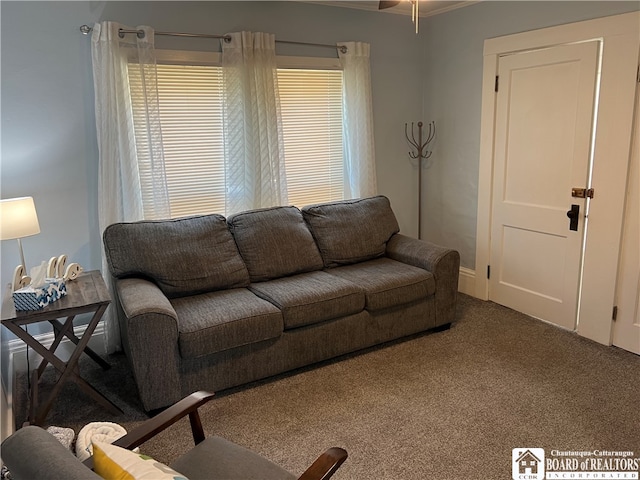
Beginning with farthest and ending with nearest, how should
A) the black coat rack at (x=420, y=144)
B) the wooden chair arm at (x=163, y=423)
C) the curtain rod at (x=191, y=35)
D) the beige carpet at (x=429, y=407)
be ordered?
the black coat rack at (x=420, y=144), the curtain rod at (x=191, y=35), the beige carpet at (x=429, y=407), the wooden chair arm at (x=163, y=423)

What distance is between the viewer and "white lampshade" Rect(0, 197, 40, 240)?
2670mm

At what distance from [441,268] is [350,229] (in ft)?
2.49

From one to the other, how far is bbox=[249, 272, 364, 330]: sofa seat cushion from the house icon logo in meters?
1.27

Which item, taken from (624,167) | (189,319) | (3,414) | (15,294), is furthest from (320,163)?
(3,414)

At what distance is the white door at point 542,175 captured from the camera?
3.38 meters

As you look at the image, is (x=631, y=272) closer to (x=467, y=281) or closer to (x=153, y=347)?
(x=467, y=281)

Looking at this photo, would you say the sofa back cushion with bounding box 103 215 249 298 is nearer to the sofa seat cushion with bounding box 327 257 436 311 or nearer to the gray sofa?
the gray sofa

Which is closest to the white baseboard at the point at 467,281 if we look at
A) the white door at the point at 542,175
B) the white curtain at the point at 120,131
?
the white door at the point at 542,175

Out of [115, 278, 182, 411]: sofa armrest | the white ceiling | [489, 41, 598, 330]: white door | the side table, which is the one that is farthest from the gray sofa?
the white ceiling

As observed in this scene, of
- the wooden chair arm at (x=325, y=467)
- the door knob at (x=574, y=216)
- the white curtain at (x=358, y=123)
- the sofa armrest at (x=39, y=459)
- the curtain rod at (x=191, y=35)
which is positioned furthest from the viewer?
the white curtain at (x=358, y=123)

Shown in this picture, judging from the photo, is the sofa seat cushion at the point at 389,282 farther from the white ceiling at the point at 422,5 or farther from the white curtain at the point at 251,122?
the white ceiling at the point at 422,5

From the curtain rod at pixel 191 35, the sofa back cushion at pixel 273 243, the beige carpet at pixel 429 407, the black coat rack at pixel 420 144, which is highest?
the curtain rod at pixel 191 35

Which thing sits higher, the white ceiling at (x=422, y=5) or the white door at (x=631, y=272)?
the white ceiling at (x=422, y=5)

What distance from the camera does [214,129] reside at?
3697 millimetres
